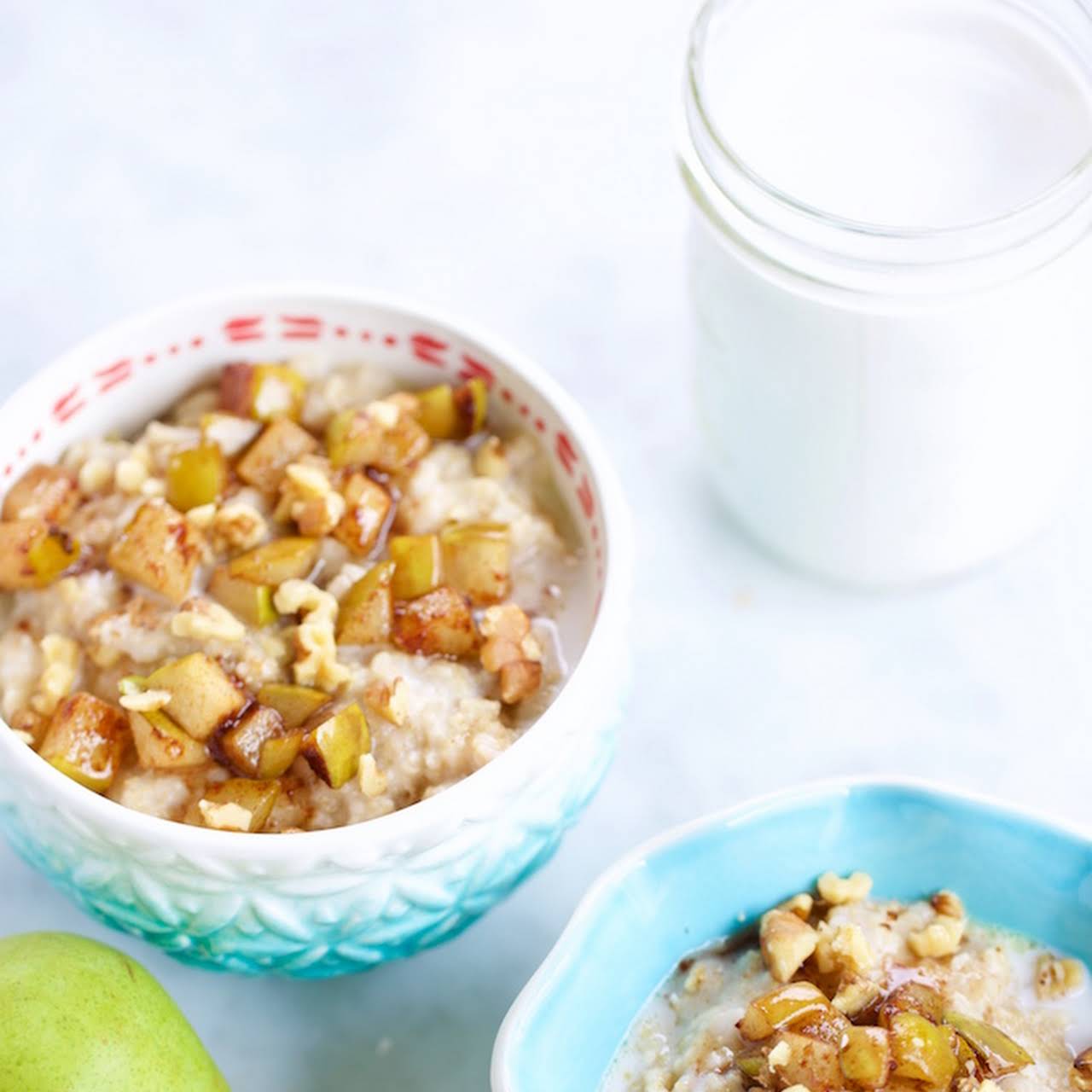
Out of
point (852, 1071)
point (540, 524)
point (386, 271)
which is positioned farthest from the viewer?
point (386, 271)

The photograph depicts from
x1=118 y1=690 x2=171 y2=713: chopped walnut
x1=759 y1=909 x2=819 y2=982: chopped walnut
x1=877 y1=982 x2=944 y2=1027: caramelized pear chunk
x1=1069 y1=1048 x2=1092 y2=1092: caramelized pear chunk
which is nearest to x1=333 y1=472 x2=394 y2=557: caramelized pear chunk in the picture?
x1=118 y1=690 x2=171 y2=713: chopped walnut

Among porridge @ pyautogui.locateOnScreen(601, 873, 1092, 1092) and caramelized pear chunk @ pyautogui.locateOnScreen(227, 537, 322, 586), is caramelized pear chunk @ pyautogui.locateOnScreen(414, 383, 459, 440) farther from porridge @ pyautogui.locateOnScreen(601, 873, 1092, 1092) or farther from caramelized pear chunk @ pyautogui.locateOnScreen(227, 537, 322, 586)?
porridge @ pyautogui.locateOnScreen(601, 873, 1092, 1092)

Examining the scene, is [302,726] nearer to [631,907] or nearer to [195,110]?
[631,907]

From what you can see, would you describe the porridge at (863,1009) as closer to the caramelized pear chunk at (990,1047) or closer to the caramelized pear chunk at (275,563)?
the caramelized pear chunk at (990,1047)

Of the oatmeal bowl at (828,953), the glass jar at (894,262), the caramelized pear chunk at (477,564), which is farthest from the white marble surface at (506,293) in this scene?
the caramelized pear chunk at (477,564)

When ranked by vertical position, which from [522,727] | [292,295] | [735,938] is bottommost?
[735,938]

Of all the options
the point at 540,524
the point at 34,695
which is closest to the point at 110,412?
the point at 34,695
